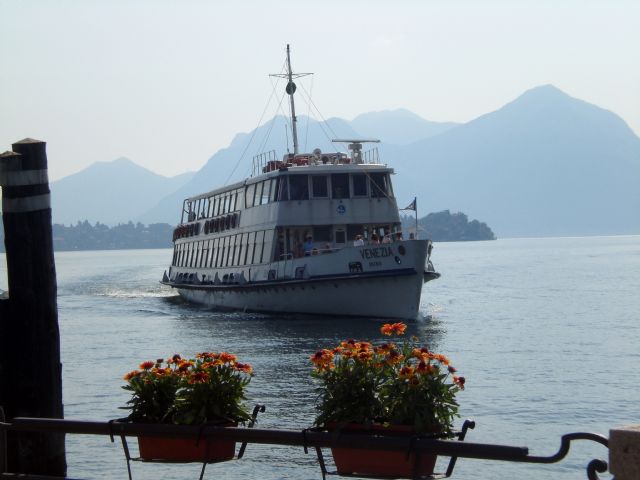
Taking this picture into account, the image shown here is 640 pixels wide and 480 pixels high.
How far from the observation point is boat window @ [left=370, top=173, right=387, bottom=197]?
133ft

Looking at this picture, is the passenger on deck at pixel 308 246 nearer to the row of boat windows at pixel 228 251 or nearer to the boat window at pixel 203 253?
the row of boat windows at pixel 228 251

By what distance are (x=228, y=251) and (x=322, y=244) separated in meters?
8.19

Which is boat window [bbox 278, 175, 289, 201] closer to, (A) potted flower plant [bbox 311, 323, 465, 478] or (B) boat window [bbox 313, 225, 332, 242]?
(B) boat window [bbox 313, 225, 332, 242]

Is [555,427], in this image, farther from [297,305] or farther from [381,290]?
[297,305]

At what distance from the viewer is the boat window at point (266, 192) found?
41.3 meters

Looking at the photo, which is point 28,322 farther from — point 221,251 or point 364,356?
point 221,251

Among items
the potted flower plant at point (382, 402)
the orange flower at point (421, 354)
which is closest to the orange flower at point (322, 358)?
the potted flower plant at point (382, 402)

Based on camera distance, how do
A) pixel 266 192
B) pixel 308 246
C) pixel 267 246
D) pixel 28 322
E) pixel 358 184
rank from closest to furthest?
pixel 28 322
pixel 308 246
pixel 358 184
pixel 267 246
pixel 266 192

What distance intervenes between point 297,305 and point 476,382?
44.2ft

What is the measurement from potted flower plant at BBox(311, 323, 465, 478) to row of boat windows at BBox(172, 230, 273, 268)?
32.6 m

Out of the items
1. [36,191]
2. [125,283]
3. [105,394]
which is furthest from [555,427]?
[125,283]

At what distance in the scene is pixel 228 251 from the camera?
46.9m

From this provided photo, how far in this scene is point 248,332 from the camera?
3691 centimetres

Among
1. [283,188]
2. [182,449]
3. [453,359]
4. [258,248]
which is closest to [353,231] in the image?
[283,188]
